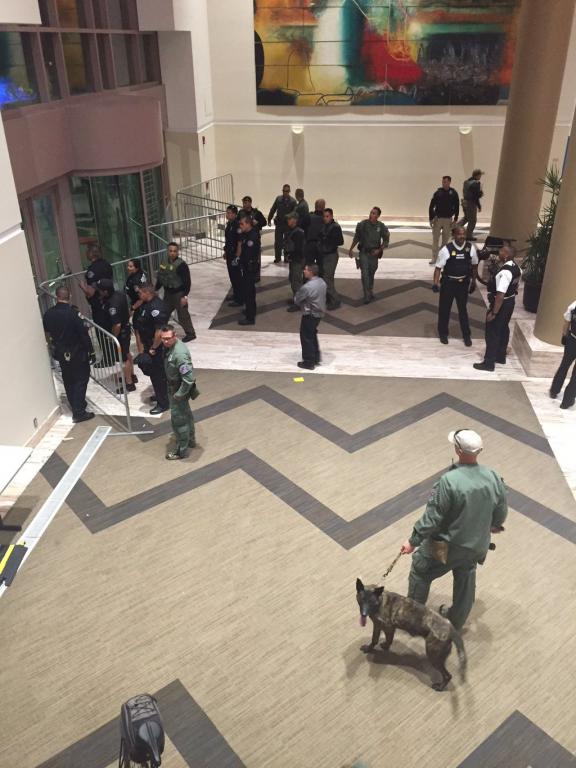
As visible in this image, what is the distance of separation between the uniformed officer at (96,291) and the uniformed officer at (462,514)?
5054 mm

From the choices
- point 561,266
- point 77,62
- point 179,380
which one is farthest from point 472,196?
point 179,380

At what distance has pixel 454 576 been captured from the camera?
4.30 m

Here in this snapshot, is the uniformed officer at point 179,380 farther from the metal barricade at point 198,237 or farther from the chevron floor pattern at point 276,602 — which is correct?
the metal barricade at point 198,237

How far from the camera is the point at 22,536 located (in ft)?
18.4

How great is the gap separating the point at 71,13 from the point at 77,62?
682 mm

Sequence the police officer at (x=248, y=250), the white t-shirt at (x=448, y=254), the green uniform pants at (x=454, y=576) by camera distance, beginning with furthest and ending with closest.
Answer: the police officer at (x=248, y=250), the white t-shirt at (x=448, y=254), the green uniform pants at (x=454, y=576)

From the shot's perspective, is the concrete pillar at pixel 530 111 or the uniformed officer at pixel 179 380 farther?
the concrete pillar at pixel 530 111

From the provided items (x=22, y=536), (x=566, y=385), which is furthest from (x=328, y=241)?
(x=22, y=536)

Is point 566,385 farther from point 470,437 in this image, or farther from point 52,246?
point 52,246

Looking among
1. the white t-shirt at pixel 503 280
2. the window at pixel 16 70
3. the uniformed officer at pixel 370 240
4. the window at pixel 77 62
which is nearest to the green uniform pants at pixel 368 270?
the uniformed officer at pixel 370 240

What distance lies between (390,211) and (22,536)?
12900mm

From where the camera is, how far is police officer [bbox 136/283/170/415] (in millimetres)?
7211

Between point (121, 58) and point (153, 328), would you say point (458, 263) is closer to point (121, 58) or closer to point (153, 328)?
point (153, 328)

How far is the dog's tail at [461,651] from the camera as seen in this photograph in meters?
3.97
